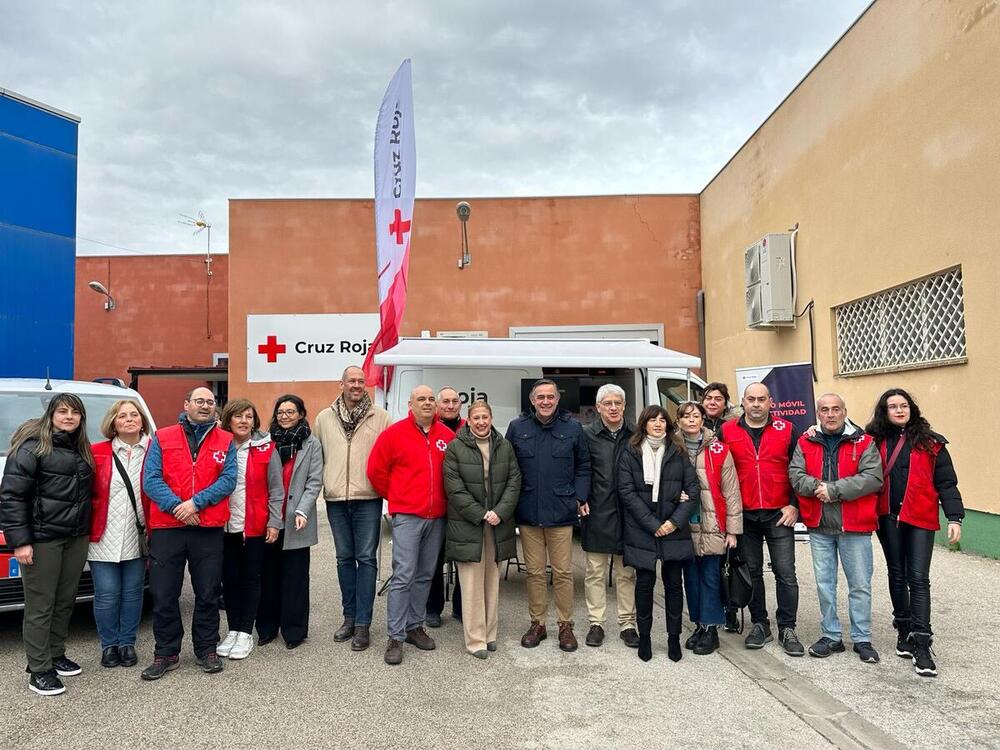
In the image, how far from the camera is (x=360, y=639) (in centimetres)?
490

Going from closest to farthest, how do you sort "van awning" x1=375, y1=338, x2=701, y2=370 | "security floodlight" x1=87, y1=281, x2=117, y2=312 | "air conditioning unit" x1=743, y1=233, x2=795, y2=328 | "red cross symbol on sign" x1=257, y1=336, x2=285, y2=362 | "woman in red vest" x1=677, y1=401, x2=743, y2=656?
1. "woman in red vest" x1=677, y1=401, x2=743, y2=656
2. "van awning" x1=375, y1=338, x2=701, y2=370
3. "air conditioning unit" x1=743, y1=233, x2=795, y2=328
4. "red cross symbol on sign" x1=257, y1=336, x2=285, y2=362
5. "security floodlight" x1=87, y1=281, x2=117, y2=312

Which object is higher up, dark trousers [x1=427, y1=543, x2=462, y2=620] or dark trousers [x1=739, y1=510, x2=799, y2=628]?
dark trousers [x1=739, y1=510, x2=799, y2=628]

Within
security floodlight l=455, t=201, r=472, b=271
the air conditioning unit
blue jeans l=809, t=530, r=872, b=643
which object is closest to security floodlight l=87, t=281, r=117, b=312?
security floodlight l=455, t=201, r=472, b=271

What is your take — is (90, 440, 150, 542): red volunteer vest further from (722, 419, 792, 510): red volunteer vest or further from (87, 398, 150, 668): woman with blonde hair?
(722, 419, 792, 510): red volunteer vest

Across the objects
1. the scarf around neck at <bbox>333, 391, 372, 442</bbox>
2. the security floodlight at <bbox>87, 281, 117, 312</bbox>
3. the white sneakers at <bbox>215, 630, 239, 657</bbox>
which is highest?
the security floodlight at <bbox>87, 281, 117, 312</bbox>

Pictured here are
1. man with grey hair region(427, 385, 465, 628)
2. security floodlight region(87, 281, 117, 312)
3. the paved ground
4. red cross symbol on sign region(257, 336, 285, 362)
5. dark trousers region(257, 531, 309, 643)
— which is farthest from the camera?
security floodlight region(87, 281, 117, 312)

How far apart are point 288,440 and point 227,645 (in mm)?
1305

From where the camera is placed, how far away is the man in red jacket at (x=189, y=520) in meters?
4.35

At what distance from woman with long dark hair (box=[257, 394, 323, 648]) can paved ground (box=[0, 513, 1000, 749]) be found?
19cm

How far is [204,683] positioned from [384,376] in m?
4.07

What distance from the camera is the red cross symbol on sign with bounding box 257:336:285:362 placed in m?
15.1

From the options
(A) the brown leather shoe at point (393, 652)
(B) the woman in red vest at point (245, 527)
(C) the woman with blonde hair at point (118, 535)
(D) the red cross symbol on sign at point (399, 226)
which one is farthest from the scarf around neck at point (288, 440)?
(D) the red cross symbol on sign at point (399, 226)

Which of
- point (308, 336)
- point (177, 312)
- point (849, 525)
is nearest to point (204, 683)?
point (849, 525)

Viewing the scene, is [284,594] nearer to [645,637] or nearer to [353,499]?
[353,499]
